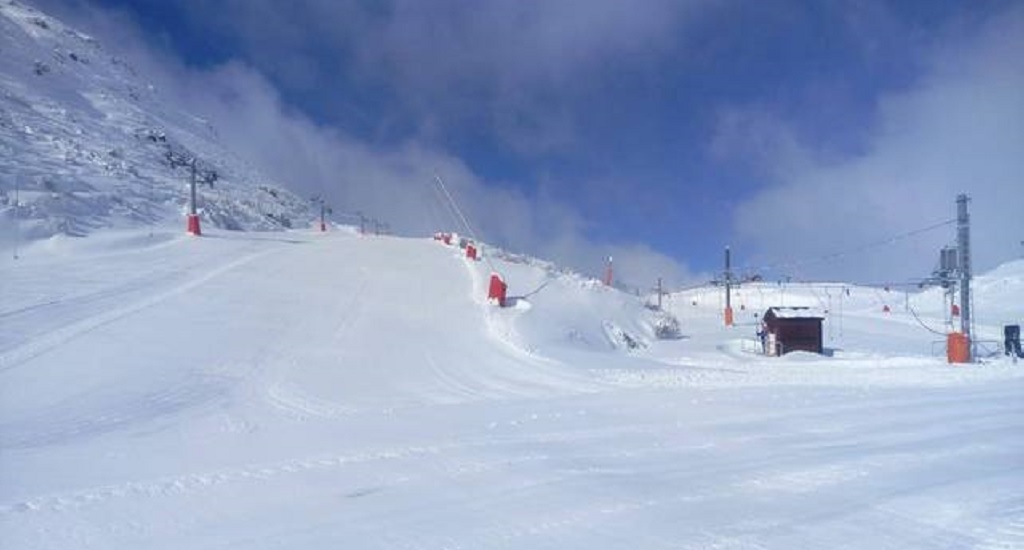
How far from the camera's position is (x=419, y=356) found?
16.5 m

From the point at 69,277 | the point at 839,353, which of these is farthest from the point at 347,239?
the point at 839,353

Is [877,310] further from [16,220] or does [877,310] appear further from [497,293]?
[16,220]

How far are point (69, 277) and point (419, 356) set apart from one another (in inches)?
393

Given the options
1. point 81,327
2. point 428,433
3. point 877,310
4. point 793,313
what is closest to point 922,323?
point 877,310

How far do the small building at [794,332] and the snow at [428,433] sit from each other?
9.02m

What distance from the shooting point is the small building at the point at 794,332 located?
31.6 meters

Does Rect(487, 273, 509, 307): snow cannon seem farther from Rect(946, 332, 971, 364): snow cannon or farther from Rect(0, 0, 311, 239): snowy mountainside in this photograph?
Rect(0, 0, 311, 239): snowy mountainside

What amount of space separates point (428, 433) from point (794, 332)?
25.4 meters

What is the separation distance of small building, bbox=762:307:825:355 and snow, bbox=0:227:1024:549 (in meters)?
9.02

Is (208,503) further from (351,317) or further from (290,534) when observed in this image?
(351,317)

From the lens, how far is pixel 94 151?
45.1 meters

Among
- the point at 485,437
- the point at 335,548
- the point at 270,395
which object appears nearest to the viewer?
the point at 335,548

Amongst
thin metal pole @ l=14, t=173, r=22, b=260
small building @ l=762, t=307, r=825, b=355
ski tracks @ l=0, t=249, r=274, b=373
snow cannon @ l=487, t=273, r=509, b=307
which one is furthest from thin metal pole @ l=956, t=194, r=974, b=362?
thin metal pole @ l=14, t=173, r=22, b=260

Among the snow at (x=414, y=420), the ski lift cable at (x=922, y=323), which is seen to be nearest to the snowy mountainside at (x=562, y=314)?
the snow at (x=414, y=420)
